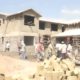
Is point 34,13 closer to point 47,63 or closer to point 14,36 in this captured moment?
point 14,36

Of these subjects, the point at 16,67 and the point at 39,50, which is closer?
the point at 16,67

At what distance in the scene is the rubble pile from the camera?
466 inches

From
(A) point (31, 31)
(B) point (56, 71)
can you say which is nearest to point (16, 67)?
(B) point (56, 71)

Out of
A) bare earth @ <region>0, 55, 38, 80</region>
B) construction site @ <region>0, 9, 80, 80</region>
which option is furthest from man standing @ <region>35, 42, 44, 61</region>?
construction site @ <region>0, 9, 80, 80</region>

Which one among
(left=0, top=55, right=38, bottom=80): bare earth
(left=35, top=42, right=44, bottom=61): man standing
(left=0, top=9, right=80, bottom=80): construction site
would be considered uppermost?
(left=0, top=9, right=80, bottom=80): construction site

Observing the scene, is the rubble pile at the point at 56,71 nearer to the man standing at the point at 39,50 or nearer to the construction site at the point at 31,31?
the man standing at the point at 39,50

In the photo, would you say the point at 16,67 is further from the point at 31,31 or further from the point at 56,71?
the point at 31,31

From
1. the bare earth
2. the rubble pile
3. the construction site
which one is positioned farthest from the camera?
the construction site

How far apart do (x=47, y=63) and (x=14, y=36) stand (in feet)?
56.6

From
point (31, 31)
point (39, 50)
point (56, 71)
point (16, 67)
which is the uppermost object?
point (31, 31)

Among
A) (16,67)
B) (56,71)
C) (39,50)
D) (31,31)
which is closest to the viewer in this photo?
(56,71)

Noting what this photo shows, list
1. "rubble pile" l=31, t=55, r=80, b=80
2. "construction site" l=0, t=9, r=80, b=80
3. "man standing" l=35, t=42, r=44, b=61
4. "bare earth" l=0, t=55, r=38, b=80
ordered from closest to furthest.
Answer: "rubble pile" l=31, t=55, r=80, b=80 < "bare earth" l=0, t=55, r=38, b=80 < "man standing" l=35, t=42, r=44, b=61 < "construction site" l=0, t=9, r=80, b=80

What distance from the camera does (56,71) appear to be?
1211 cm

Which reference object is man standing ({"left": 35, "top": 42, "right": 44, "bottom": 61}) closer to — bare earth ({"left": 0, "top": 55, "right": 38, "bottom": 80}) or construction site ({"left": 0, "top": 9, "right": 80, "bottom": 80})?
bare earth ({"left": 0, "top": 55, "right": 38, "bottom": 80})
